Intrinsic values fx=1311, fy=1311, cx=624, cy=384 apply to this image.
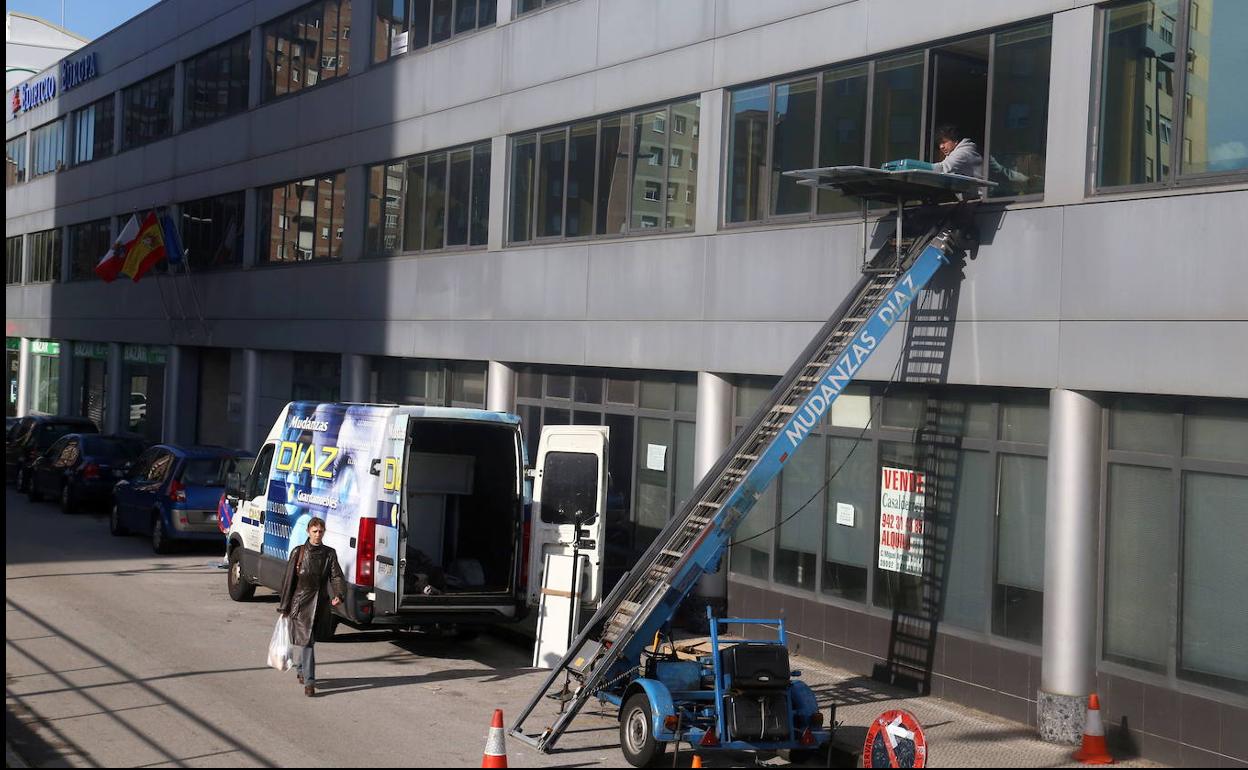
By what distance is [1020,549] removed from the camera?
12.5 metres

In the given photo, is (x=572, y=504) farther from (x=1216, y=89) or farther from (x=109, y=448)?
(x=109, y=448)

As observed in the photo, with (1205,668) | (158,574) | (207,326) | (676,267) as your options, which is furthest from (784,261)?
(207,326)

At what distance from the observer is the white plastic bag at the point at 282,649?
1232cm

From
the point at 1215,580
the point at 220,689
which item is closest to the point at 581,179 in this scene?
the point at 220,689

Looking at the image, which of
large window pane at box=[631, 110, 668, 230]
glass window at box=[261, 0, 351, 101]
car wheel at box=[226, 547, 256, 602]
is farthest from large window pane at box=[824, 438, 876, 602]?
glass window at box=[261, 0, 351, 101]

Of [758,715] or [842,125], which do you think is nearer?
[758,715]

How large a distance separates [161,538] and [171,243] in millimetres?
13700

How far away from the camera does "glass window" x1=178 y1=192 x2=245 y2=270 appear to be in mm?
30844

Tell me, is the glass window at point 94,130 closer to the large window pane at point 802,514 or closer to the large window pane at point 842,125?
the large window pane at point 842,125

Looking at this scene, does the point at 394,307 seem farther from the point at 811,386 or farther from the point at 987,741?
the point at 987,741

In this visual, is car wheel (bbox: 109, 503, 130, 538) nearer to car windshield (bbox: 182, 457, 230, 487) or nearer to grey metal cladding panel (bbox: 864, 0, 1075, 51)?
car windshield (bbox: 182, 457, 230, 487)

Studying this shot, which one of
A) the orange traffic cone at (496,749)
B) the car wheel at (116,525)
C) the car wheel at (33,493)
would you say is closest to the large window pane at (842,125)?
the orange traffic cone at (496,749)

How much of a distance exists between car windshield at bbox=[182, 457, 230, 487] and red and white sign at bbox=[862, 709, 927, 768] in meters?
14.6

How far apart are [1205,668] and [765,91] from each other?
8.30 meters
